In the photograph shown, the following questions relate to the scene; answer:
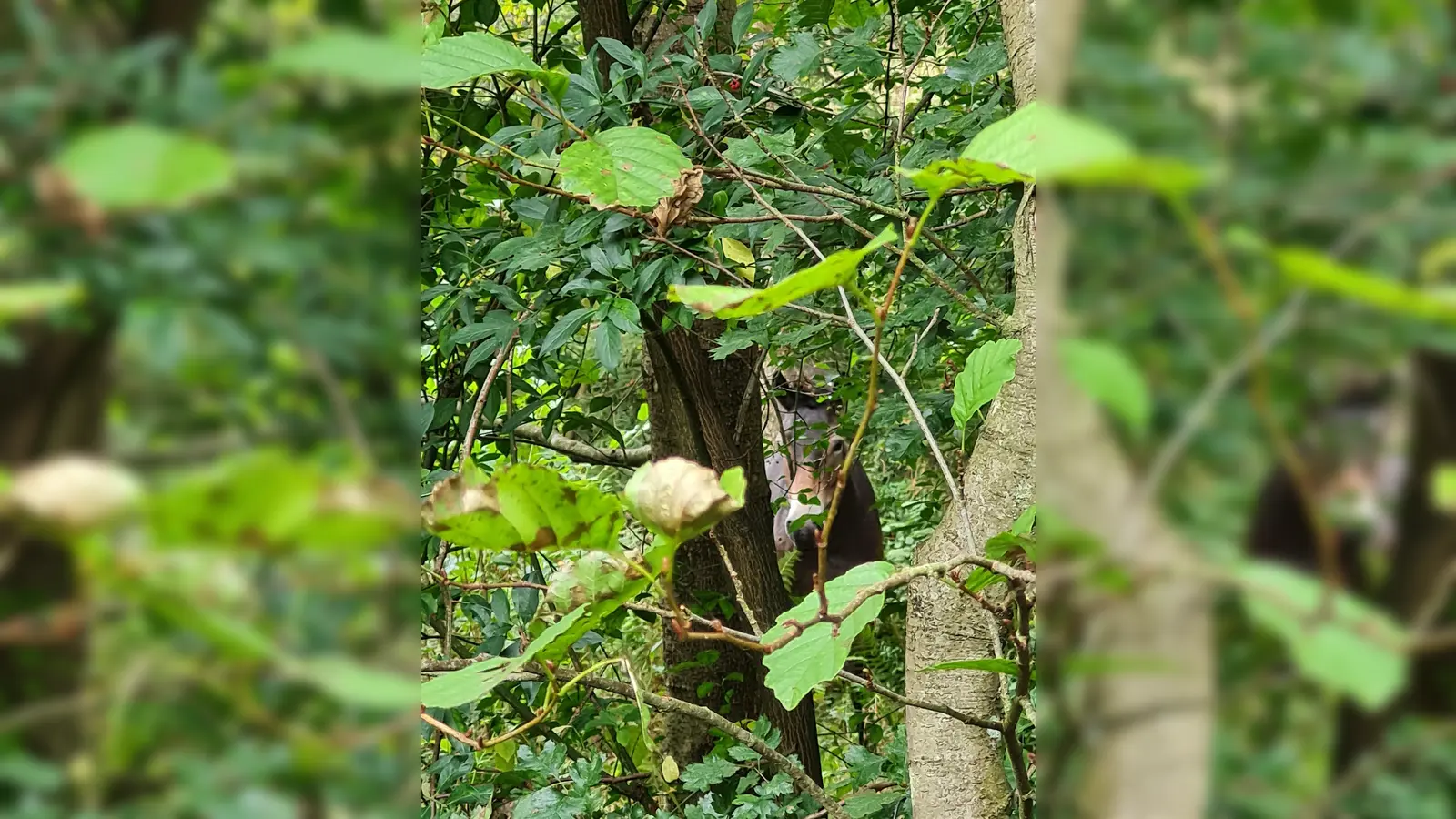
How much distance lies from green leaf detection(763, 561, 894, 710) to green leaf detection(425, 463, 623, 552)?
163mm

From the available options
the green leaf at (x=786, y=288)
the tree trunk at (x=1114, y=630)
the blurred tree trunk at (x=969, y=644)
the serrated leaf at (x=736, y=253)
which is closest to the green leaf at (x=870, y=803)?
the blurred tree trunk at (x=969, y=644)

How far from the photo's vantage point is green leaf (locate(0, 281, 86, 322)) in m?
0.22

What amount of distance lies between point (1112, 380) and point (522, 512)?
0.46 metres

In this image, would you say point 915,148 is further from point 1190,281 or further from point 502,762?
point 1190,281

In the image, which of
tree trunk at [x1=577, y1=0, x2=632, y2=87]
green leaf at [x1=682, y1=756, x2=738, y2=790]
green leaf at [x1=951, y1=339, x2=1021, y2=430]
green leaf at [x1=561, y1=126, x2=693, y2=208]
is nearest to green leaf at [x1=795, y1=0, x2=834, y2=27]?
tree trunk at [x1=577, y1=0, x2=632, y2=87]

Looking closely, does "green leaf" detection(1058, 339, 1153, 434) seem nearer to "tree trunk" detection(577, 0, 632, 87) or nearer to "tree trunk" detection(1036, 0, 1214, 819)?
"tree trunk" detection(1036, 0, 1214, 819)

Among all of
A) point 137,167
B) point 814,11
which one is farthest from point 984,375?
point 814,11

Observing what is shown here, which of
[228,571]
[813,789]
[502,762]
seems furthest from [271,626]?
[502,762]

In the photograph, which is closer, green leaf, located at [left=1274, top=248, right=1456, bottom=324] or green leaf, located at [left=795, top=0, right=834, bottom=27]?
green leaf, located at [left=1274, top=248, right=1456, bottom=324]

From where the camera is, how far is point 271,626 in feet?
0.78

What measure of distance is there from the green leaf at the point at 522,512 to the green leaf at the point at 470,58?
1.77 feet

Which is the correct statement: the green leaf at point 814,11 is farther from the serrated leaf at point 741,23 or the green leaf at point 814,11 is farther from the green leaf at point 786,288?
the green leaf at point 786,288

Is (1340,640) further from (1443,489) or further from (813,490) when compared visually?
(813,490)

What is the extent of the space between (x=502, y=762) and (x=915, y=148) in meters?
1.11
